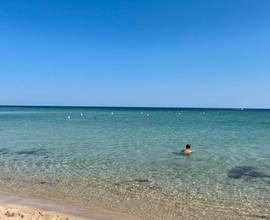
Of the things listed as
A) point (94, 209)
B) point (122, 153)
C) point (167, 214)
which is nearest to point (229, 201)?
point (167, 214)

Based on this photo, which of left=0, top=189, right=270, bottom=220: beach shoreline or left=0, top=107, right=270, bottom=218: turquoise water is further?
left=0, top=107, right=270, bottom=218: turquoise water

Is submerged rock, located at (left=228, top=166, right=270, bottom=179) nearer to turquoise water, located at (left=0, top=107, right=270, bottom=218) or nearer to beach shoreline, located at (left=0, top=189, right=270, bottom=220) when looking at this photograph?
turquoise water, located at (left=0, top=107, right=270, bottom=218)

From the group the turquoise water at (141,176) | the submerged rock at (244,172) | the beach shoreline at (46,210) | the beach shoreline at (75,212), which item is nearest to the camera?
the beach shoreline at (46,210)

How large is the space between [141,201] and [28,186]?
4224 mm

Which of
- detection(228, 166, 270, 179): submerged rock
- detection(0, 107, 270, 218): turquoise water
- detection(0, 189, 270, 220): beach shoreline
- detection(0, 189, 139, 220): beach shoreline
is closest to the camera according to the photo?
detection(0, 189, 139, 220): beach shoreline

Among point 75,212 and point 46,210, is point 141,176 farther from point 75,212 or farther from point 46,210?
point 46,210

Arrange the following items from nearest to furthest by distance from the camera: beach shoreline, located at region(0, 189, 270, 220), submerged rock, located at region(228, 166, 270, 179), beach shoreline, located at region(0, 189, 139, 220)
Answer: beach shoreline, located at region(0, 189, 139, 220), beach shoreline, located at region(0, 189, 270, 220), submerged rock, located at region(228, 166, 270, 179)

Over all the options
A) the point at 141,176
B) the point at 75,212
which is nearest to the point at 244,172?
the point at 141,176

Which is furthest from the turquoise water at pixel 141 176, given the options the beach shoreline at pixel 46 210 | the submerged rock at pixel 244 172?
the beach shoreline at pixel 46 210

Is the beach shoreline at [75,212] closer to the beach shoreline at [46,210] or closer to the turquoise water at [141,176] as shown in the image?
the beach shoreline at [46,210]

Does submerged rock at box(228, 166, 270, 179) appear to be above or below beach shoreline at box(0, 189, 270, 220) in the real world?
above

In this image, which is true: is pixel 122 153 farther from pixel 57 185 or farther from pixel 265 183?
pixel 265 183

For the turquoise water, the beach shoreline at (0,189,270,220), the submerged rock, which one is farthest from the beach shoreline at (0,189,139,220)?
the submerged rock

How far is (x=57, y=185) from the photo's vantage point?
10461 millimetres
